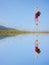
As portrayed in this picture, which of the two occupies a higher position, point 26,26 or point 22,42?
point 26,26

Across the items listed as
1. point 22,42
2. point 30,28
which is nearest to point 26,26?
point 30,28

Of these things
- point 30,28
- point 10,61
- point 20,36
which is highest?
point 30,28

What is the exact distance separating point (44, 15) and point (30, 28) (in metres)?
0.29

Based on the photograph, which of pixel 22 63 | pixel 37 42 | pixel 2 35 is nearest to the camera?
pixel 2 35

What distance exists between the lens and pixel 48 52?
2.19 metres

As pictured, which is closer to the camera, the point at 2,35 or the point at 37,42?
the point at 2,35

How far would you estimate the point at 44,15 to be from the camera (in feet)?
7.14

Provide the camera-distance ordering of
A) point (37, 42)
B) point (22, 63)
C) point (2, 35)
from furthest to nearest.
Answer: point (37, 42) → point (22, 63) → point (2, 35)

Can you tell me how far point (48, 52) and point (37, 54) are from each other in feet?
0.66

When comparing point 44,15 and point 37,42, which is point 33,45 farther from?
point 44,15

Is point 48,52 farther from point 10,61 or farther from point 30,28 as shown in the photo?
point 10,61

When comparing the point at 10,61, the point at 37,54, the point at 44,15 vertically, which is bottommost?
the point at 10,61

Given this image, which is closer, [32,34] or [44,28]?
[32,34]

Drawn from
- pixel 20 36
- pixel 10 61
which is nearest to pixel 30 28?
pixel 20 36
